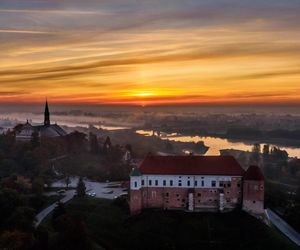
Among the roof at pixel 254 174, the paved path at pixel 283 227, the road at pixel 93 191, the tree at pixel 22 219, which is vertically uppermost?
the roof at pixel 254 174

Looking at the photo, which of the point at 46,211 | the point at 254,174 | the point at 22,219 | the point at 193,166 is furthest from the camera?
the point at 46,211

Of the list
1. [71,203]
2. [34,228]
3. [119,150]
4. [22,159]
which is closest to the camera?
[34,228]

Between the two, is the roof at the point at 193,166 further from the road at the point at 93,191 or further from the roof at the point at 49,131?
the roof at the point at 49,131

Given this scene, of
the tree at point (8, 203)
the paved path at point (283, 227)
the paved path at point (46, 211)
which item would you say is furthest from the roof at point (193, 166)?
the tree at point (8, 203)

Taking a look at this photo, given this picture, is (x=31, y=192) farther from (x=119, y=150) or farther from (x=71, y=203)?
(x=119, y=150)

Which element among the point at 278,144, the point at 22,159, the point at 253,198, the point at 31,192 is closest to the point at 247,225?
the point at 253,198

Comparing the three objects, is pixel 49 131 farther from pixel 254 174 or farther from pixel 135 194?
pixel 254 174

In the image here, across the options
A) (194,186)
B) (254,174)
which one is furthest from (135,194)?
(254,174)
